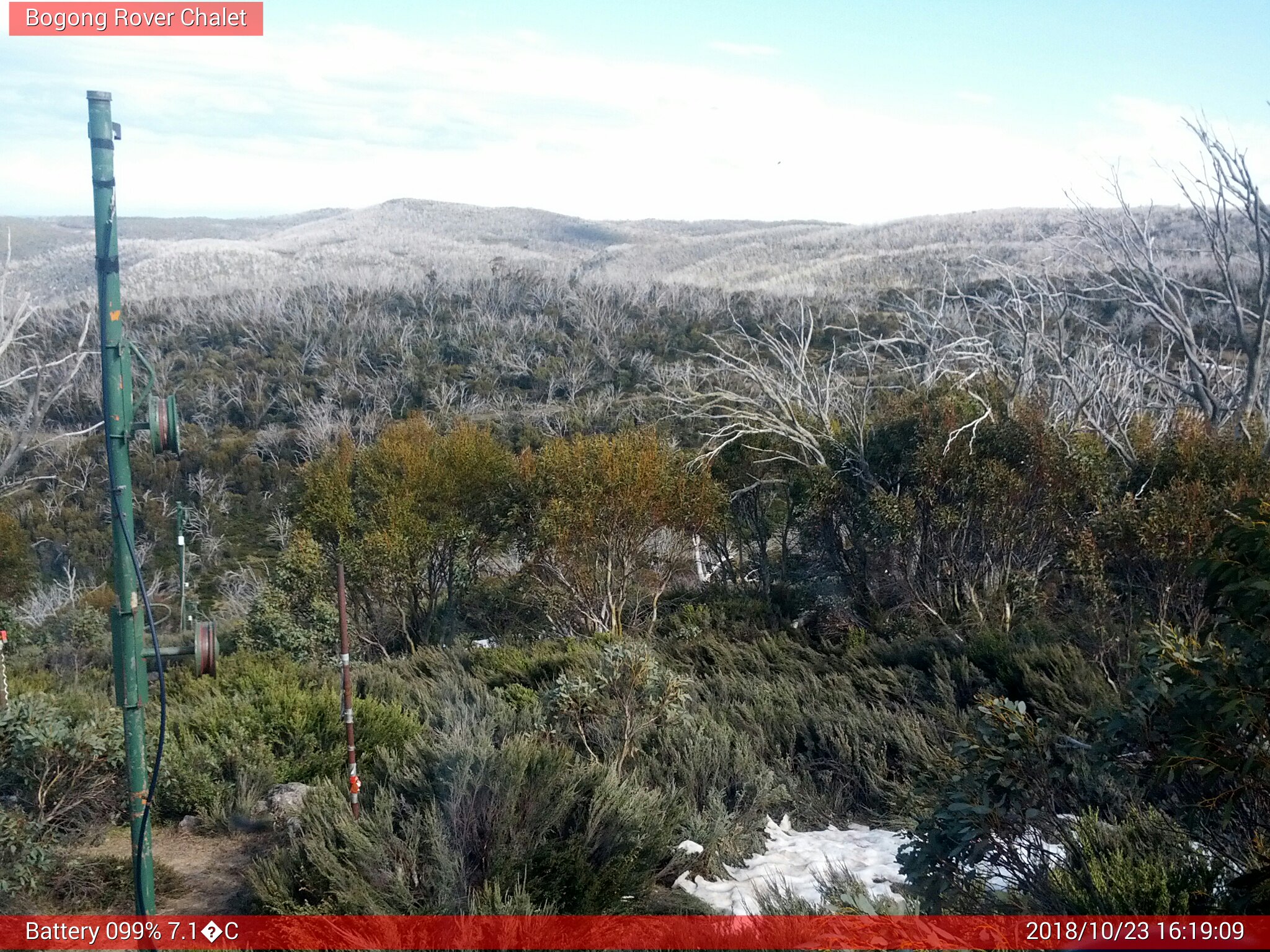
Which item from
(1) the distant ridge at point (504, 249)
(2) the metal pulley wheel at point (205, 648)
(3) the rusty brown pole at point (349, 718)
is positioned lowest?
(3) the rusty brown pole at point (349, 718)

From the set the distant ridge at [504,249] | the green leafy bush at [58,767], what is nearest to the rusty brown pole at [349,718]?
the green leafy bush at [58,767]

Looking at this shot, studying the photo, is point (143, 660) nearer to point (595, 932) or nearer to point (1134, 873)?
point (595, 932)

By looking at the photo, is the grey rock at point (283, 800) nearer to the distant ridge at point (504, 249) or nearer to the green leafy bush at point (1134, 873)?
the green leafy bush at point (1134, 873)

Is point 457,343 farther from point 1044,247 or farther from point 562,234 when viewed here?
point 562,234

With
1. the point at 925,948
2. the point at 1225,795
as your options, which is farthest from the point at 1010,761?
the point at 925,948

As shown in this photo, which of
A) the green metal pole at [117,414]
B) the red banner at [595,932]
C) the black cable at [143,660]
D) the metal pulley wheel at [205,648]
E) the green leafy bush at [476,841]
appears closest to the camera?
the red banner at [595,932]

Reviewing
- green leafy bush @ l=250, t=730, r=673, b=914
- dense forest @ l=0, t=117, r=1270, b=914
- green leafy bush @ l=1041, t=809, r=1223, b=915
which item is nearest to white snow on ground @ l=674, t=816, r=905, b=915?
dense forest @ l=0, t=117, r=1270, b=914

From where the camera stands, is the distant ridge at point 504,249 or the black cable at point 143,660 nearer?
the black cable at point 143,660
